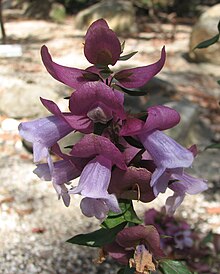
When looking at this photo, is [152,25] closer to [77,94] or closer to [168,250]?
[168,250]

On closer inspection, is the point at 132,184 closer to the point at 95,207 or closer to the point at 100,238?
the point at 95,207

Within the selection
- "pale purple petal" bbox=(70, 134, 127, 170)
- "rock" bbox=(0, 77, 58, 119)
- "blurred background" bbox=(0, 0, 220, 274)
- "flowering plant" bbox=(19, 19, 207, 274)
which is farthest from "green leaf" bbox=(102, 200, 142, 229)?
"rock" bbox=(0, 77, 58, 119)

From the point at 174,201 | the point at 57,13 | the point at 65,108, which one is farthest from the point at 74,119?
the point at 57,13

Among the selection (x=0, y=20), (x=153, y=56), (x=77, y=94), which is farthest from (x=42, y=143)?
(x=0, y=20)

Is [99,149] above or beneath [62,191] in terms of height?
above

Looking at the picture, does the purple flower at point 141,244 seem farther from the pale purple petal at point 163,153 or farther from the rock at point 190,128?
the rock at point 190,128

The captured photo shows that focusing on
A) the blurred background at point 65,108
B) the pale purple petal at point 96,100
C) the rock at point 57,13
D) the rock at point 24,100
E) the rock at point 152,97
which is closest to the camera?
the pale purple petal at point 96,100

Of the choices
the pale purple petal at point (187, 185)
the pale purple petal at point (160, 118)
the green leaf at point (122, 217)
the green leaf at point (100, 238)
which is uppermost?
the pale purple petal at point (160, 118)

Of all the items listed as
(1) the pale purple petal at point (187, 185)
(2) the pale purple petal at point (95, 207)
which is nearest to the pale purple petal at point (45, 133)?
(2) the pale purple petal at point (95, 207)
